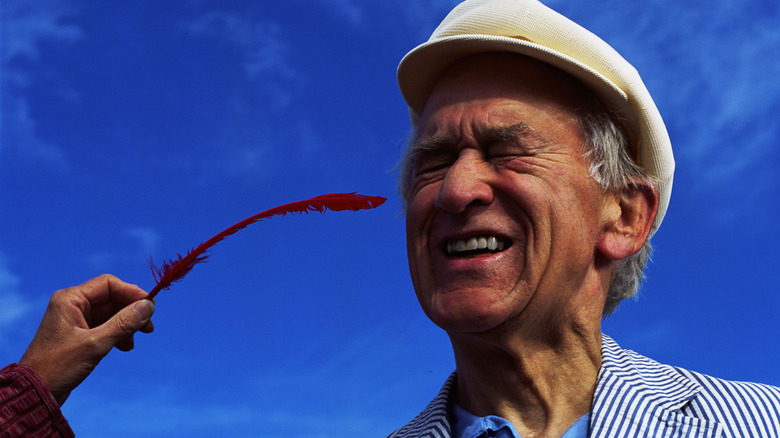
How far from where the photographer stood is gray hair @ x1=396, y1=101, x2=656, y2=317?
336 cm

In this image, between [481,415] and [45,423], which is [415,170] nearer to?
[481,415]

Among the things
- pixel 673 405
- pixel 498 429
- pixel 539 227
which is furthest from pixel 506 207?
pixel 673 405

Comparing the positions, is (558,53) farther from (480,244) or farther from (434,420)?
(434,420)

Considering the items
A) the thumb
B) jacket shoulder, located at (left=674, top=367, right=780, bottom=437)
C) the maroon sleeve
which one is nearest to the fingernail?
the thumb

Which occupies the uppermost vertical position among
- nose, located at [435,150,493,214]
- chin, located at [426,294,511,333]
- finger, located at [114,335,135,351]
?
nose, located at [435,150,493,214]

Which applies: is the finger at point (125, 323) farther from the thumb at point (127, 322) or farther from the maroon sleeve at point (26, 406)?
the maroon sleeve at point (26, 406)

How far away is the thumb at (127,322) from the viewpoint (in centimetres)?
326

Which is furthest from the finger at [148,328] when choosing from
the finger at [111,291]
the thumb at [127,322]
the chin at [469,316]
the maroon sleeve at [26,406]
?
the chin at [469,316]

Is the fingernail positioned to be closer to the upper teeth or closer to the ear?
the upper teeth

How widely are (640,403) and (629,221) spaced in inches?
32.2

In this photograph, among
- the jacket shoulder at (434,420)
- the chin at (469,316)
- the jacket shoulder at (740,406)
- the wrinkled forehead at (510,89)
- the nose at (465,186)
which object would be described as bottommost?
the jacket shoulder at (740,406)

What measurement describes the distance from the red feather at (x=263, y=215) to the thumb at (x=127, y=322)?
0.42ft

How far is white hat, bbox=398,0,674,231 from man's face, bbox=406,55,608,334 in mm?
97

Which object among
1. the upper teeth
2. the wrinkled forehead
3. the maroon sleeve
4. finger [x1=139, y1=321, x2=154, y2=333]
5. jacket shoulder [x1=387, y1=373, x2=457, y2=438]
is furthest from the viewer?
jacket shoulder [x1=387, y1=373, x2=457, y2=438]
